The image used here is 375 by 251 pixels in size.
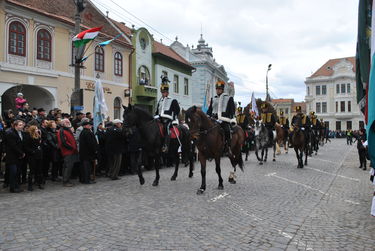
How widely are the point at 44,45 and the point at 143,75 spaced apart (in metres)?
11.1

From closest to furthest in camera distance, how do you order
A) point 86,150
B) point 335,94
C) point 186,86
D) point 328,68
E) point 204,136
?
point 204,136 < point 86,150 < point 186,86 < point 335,94 < point 328,68

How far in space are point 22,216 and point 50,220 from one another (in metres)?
0.73

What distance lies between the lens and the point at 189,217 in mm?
5527

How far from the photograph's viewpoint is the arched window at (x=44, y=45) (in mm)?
19016

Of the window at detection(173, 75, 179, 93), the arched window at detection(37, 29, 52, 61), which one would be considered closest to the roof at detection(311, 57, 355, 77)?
the window at detection(173, 75, 179, 93)

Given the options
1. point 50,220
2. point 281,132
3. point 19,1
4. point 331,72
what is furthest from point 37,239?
point 331,72

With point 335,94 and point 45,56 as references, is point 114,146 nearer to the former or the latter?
point 45,56

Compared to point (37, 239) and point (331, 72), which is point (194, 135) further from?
point (331, 72)

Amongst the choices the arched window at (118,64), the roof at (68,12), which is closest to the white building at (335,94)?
the arched window at (118,64)

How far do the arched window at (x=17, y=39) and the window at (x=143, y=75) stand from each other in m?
11.5

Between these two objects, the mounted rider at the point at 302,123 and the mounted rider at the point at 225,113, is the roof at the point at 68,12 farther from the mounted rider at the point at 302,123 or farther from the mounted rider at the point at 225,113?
the mounted rider at the point at 302,123

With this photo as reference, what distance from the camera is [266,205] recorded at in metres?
6.47

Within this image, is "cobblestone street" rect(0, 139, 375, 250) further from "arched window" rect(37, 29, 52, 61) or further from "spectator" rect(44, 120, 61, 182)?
"arched window" rect(37, 29, 52, 61)

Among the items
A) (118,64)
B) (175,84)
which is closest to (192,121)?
(118,64)
